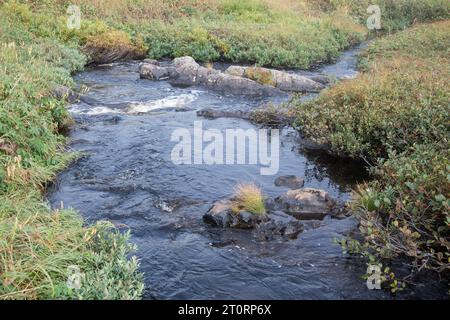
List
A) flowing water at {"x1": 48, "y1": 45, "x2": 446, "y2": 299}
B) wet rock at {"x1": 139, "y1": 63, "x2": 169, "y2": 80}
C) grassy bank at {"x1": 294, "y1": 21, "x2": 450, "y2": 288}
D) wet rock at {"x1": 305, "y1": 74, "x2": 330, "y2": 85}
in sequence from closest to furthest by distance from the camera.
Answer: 1. flowing water at {"x1": 48, "y1": 45, "x2": 446, "y2": 299}
2. grassy bank at {"x1": 294, "y1": 21, "x2": 450, "y2": 288}
3. wet rock at {"x1": 139, "y1": 63, "x2": 169, "y2": 80}
4. wet rock at {"x1": 305, "y1": 74, "x2": 330, "y2": 85}

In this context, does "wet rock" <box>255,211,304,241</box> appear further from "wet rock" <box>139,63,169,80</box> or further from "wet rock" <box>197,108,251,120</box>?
"wet rock" <box>139,63,169,80</box>

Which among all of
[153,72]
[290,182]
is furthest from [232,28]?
[290,182]

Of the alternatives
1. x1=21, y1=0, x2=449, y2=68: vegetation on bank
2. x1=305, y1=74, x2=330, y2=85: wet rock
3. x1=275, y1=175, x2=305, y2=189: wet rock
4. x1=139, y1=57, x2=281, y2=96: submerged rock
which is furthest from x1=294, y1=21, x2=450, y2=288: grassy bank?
x1=21, y1=0, x2=449, y2=68: vegetation on bank

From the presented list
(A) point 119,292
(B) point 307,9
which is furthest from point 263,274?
(B) point 307,9

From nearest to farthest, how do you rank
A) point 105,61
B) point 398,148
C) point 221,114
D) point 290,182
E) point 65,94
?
point 290,182, point 398,148, point 65,94, point 221,114, point 105,61

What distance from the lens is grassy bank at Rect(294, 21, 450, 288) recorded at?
754cm

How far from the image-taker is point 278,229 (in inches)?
347

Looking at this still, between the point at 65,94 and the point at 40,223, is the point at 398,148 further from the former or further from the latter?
the point at 65,94

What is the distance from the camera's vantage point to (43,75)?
1456 cm

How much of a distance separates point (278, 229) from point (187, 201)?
215 centimetres

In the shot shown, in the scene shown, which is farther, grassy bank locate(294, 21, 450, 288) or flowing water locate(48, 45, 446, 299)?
grassy bank locate(294, 21, 450, 288)

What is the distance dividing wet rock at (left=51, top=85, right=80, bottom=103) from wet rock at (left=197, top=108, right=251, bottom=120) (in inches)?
165

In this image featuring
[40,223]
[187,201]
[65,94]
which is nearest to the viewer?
[40,223]

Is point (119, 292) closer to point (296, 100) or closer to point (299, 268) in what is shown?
point (299, 268)
